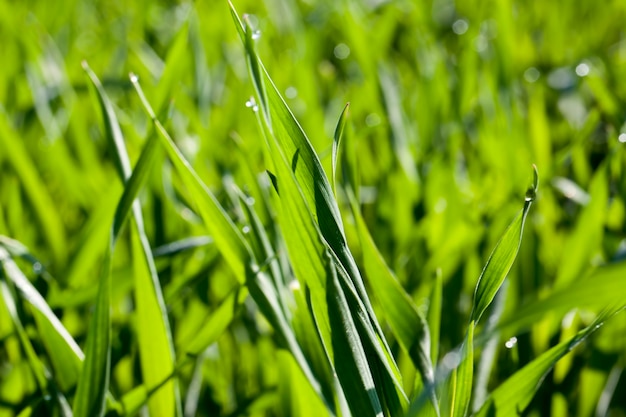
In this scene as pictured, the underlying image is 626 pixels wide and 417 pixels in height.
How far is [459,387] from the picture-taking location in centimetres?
40

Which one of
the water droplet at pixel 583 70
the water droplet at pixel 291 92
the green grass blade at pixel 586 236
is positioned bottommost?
the green grass blade at pixel 586 236

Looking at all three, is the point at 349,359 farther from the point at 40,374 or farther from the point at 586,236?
the point at 586,236

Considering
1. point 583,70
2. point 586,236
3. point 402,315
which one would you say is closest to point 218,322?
point 402,315

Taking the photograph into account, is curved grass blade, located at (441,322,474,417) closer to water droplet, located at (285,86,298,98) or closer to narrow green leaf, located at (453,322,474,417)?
narrow green leaf, located at (453,322,474,417)

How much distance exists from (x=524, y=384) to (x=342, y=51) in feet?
3.32

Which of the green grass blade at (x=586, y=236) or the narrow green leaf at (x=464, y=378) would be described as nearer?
the narrow green leaf at (x=464, y=378)

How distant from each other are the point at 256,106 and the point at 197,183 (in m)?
0.07

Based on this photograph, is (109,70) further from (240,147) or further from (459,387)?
(459,387)

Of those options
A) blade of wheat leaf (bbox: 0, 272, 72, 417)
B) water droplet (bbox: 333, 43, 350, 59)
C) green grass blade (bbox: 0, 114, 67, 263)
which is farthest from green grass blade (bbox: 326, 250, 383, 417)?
water droplet (bbox: 333, 43, 350, 59)

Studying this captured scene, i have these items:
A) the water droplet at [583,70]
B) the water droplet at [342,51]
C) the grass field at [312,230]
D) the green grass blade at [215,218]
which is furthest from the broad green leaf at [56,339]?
the water droplet at [342,51]

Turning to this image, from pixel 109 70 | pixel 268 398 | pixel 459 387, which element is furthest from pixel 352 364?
pixel 109 70

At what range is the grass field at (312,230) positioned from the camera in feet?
1.32

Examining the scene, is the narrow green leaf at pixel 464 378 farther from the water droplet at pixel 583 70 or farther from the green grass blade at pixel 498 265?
the water droplet at pixel 583 70

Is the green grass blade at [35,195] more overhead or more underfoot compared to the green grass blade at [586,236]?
more overhead
